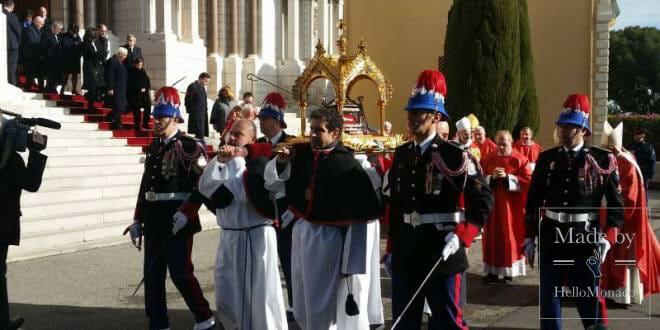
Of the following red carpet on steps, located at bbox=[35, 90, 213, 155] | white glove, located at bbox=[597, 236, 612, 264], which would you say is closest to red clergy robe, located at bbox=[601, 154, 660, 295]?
white glove, located at bbox=[597, 236, 612, 264]

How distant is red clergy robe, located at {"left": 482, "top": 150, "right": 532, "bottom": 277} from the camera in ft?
30.9

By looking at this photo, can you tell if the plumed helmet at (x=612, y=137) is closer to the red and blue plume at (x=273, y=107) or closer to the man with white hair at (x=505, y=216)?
the man with white hair at (x=505, y=216)

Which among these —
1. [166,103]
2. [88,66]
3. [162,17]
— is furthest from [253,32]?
[166,103]

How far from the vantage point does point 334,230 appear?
222 inches

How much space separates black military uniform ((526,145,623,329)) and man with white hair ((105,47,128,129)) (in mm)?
11728

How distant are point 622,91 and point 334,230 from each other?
6859 centimetres

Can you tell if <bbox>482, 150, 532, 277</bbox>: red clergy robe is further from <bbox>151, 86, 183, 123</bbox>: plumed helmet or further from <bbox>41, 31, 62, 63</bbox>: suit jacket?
<bbox>41, 31, 62, 63</bbox>: suit jacket

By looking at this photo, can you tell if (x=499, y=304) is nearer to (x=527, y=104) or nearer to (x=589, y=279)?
(x=589, y=279)

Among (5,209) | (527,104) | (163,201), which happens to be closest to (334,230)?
(163,201)

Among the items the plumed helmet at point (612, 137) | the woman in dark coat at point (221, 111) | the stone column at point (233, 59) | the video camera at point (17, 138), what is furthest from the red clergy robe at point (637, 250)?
the stone column at point (233, 59)

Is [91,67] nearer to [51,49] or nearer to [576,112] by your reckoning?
[51,49]

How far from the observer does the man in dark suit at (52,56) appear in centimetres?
1667

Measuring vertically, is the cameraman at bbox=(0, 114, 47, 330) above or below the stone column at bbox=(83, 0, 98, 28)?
below

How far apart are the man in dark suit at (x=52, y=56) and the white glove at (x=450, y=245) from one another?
44.8ft
